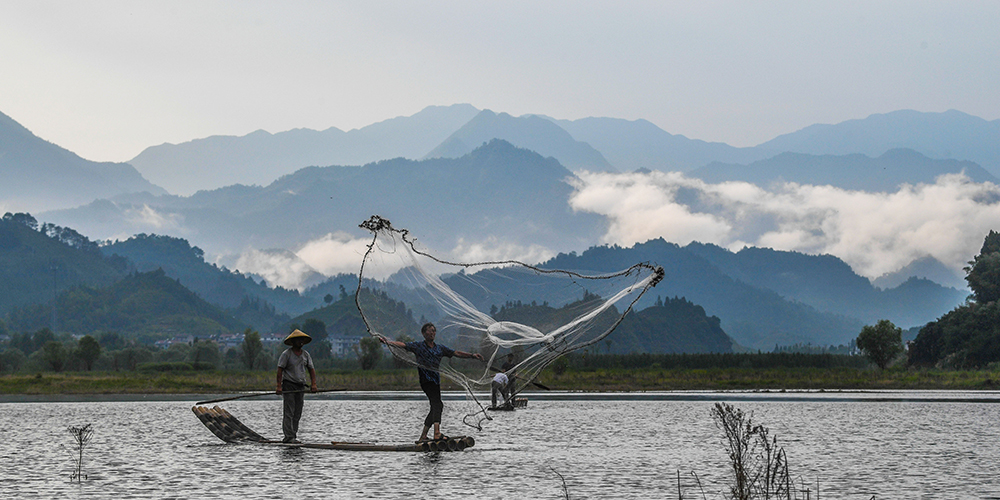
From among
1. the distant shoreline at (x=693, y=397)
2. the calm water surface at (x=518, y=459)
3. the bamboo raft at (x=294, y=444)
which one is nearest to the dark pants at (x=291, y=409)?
the bamboo raft at (x=294, y=444)

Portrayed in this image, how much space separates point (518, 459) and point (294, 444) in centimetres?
530

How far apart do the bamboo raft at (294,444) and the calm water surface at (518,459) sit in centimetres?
20

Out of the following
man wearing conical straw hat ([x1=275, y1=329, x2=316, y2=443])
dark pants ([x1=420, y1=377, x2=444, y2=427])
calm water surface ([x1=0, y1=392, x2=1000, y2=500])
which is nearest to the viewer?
calm water surface ([x1=0, y1=392, x2=1000, y2=500])

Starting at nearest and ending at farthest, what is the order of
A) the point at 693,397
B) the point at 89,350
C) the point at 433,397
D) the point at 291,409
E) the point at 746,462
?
1. the point at 746,462
2. the point at 433,397
3. the point at 291,409
4. the point at 693,397
5. the point at 89,350

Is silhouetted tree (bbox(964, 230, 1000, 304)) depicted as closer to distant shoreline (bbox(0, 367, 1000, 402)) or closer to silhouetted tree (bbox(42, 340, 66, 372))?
A: distant shoreline (bbox(0, 367, 1000, 402))

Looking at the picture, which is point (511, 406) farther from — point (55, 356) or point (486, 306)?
point (55, 356)

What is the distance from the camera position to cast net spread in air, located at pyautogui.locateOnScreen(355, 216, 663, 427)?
20.5 meters

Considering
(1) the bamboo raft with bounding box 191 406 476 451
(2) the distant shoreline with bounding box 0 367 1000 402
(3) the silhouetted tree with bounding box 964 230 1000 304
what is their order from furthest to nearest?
(3) the silhouetted tree with bounding box 964 230 1000 304
(2) the distant shoreline with bounding box 0 367 1000 402
(1) the bamboo raft with bounding box 191 406 476 451

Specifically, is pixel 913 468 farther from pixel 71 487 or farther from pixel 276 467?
pixel 71 487

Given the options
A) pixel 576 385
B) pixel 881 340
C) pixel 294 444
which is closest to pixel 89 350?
pixel 576 385

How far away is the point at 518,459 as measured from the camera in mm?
20141

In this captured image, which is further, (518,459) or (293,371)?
(293,371)

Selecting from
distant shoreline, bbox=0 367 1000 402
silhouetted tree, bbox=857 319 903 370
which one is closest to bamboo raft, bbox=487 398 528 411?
distant shoreline, bbox=0 367 1000 402

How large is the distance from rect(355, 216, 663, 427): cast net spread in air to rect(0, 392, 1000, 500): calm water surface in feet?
6.97
